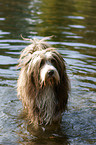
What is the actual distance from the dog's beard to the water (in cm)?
24

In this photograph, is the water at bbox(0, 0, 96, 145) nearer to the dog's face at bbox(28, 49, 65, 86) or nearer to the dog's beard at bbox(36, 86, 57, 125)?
the dog's beard at bbox(36, 86, 57, 125)

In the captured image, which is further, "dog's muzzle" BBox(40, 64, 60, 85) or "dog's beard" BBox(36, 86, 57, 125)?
"dog's beard" BBox(36, 86, 57, 125)

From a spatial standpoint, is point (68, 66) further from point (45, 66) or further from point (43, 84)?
point (45, 66)

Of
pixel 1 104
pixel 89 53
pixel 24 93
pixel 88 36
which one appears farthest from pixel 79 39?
pixel 24 93

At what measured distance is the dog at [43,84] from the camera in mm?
4848

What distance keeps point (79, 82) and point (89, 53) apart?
7.15ft

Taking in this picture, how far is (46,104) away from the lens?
521 cm

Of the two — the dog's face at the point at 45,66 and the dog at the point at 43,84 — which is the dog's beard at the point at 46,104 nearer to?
the dog at the point at 43,84

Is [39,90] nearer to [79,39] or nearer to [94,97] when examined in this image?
[94,97]

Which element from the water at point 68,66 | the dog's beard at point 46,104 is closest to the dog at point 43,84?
the dog's beard at point 46,104

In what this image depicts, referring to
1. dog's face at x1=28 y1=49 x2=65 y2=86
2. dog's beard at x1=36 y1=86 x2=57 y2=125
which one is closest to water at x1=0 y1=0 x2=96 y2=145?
dog's beard at x1=36 y1=86 x2=57 y2=125

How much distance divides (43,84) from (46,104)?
43cm

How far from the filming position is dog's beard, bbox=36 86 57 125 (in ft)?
16.8

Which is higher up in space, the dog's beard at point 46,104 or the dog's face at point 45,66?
the dog's face at point 45,66
